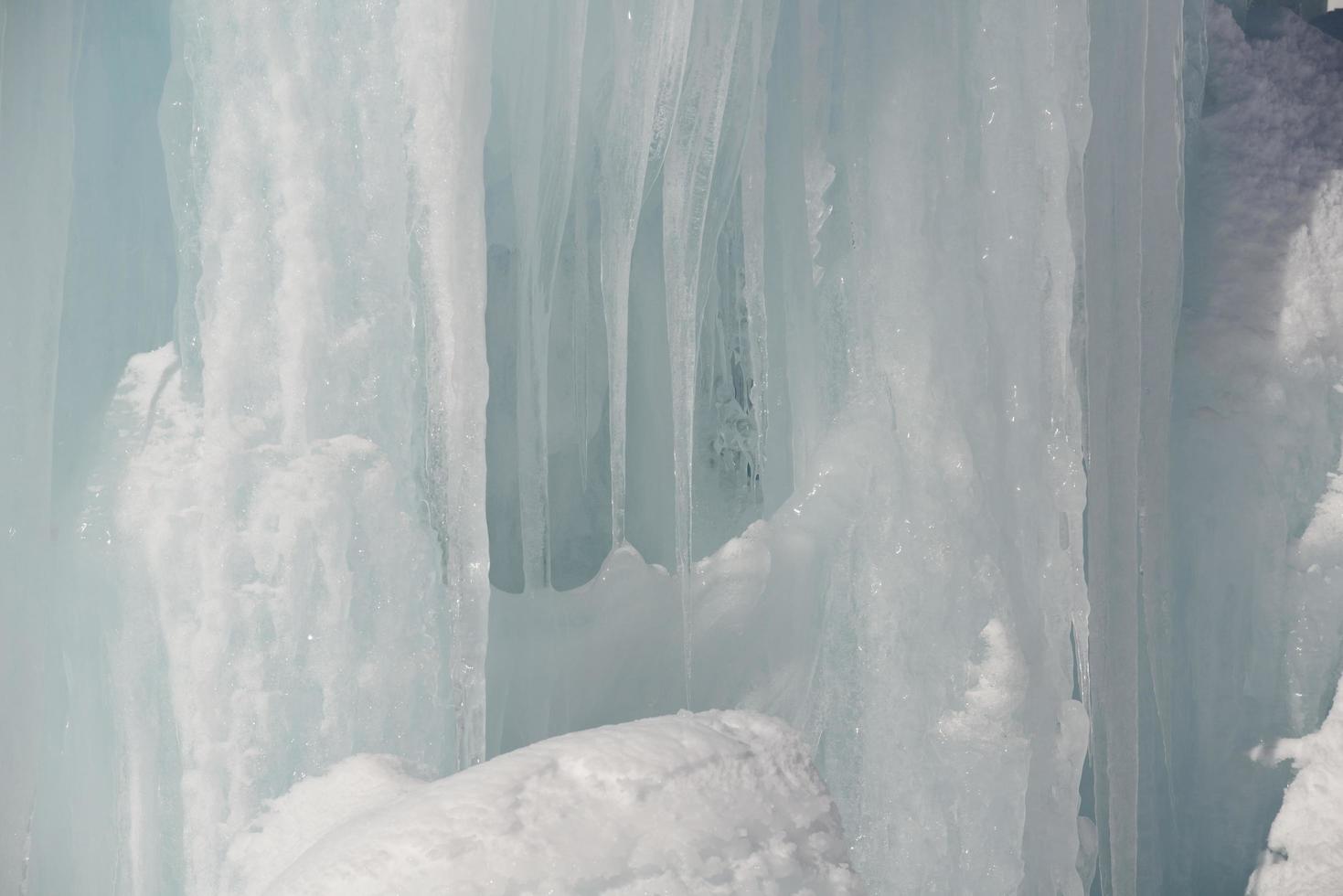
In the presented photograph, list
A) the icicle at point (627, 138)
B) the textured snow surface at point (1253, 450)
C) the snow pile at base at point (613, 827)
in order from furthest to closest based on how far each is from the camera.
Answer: the textured snow surface at point (1253, 450) < the icicle at point (627, 138) < the snow pile at base at point (613, 827)

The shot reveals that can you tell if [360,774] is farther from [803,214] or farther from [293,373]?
[803,214]

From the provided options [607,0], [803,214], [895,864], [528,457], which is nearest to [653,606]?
[528,457]

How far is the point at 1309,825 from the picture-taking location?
2.02 m

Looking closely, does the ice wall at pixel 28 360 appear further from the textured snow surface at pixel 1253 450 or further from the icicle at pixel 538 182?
the textured snow surface at pixel 1253 450

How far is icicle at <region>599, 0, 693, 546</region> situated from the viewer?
1.75 meters

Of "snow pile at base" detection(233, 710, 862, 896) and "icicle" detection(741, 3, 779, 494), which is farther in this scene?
"icicle" detection(741, 3, 779, 494)

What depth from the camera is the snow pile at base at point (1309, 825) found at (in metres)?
1.99

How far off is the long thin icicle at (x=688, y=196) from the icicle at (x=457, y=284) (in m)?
0.32

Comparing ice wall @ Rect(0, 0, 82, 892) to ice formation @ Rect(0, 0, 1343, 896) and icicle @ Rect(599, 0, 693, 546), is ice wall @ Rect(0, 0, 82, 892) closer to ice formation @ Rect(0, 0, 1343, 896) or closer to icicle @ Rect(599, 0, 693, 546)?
ice formation @ Rect(0, 0, 1343, 896)

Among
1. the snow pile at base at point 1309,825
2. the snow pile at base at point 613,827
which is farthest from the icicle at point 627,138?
the snow pile at base at point 1309,825

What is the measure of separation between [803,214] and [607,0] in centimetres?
46

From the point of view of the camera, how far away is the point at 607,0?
1864mm

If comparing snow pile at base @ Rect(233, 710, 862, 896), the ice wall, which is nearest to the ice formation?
the ice wall

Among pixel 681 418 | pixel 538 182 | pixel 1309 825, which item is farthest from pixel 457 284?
pixel 1309 825
